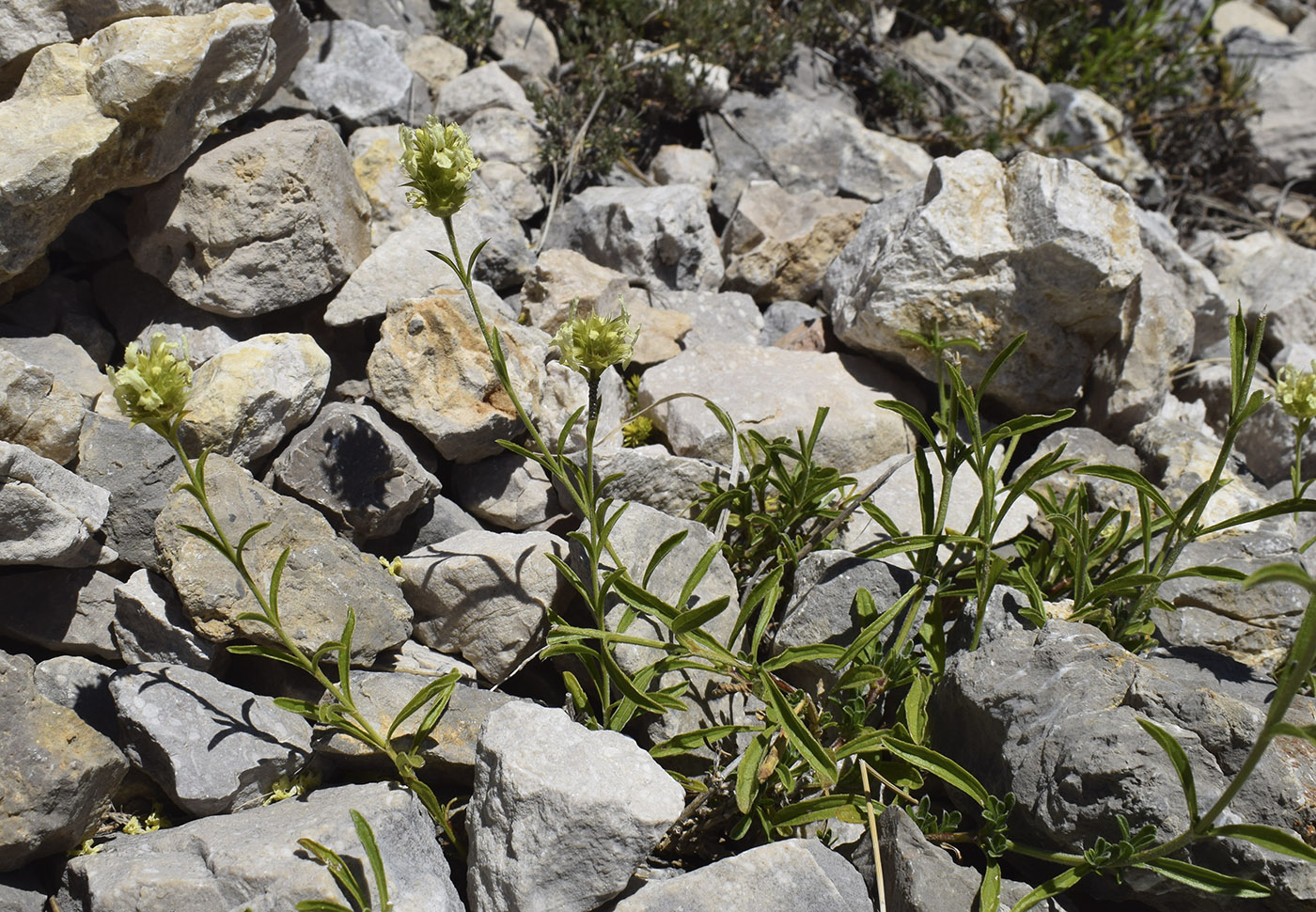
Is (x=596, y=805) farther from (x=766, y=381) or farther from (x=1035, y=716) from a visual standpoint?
(x=766, y=381)

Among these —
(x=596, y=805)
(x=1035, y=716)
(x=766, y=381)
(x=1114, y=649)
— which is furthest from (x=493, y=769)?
(x=766, y=381)

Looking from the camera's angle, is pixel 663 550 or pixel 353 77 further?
pixel 353 77

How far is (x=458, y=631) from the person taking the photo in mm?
3330

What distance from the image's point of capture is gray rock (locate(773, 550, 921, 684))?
329cm

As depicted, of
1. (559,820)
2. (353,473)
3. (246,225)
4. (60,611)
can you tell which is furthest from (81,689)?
(246,225)

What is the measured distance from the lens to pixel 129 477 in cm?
321

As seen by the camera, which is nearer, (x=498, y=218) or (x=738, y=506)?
(x=738, y=506)

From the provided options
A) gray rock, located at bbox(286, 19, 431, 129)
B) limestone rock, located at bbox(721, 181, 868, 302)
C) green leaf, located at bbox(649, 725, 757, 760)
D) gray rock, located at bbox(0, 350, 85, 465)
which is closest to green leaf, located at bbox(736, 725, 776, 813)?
green leaf, located at bbox(649, 725, 757, 760)

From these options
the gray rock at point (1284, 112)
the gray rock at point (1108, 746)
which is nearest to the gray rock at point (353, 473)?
the gray rock at point (1108, 746)

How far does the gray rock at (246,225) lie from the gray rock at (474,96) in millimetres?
1495

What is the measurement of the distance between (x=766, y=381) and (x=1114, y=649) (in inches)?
74.3

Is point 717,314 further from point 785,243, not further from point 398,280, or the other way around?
point 398,280

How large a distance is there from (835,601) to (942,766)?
0.70 m

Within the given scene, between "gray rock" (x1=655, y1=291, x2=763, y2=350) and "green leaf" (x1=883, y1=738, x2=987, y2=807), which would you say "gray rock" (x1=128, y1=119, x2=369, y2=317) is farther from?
"green leaf" (x1=883, y1=738, x2=987, y2=807)
